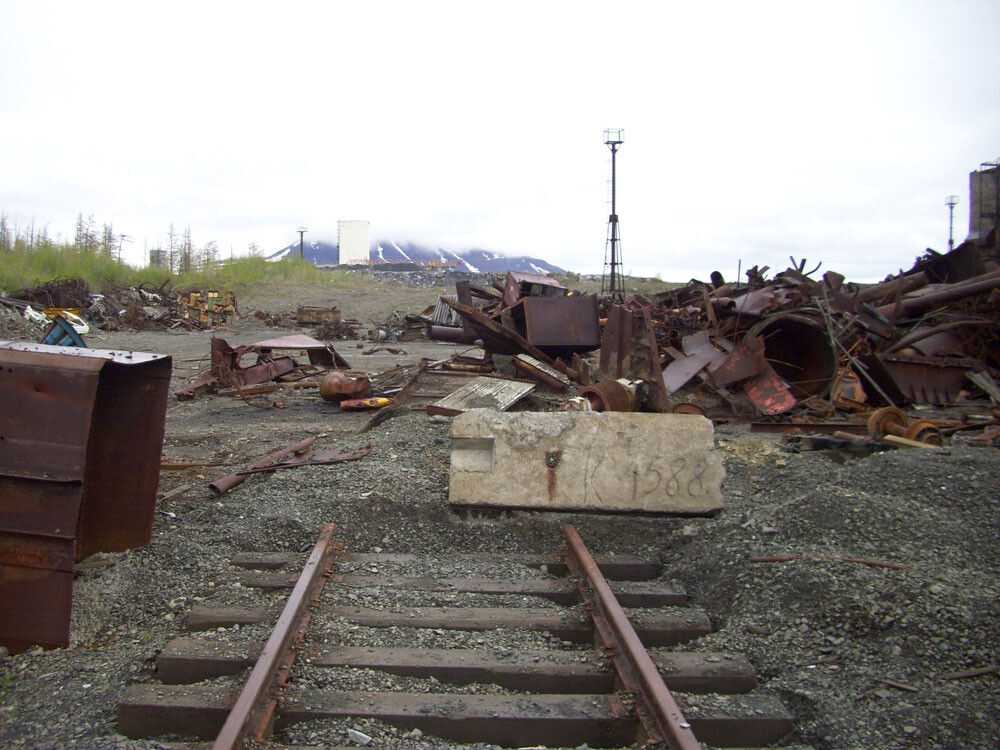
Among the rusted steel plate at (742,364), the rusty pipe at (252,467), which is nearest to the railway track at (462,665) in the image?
the rusty pipe at (252,467)

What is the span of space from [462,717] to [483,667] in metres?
0.42

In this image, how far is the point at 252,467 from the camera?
6.54m

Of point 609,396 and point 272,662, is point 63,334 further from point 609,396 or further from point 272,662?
point 609,396

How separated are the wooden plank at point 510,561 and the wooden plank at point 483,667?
109 centimetres

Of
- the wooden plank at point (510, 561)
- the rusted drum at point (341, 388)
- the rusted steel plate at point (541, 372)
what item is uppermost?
the rusted steel plate at point (541, 372)

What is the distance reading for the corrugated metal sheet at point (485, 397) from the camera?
28.1 feet

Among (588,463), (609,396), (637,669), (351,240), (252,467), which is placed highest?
(351,240)

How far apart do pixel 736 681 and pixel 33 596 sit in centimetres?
336

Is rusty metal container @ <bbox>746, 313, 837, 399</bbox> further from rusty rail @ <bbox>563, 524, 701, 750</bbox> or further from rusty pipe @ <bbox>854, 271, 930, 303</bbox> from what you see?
rusty rail @ <bbox>563, 524, 701, 750</bbox>

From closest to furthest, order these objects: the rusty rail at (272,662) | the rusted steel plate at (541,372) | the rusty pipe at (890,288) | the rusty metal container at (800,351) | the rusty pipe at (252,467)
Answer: the rusty rail at (272,662) < the rusty pipe at (252,467) < the rusted steel plate at (541,372) < the rusty metal container at (800,351) < the rusty pipe at (890,288)

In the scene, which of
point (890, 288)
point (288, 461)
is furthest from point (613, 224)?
point (288, 461)

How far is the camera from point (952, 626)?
362 centimetres

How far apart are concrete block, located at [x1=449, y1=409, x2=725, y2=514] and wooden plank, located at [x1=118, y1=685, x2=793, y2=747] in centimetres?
231

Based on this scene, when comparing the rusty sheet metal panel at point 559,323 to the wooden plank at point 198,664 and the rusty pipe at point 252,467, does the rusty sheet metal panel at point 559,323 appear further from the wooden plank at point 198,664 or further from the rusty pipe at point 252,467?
the wooden plank at point 198,664
